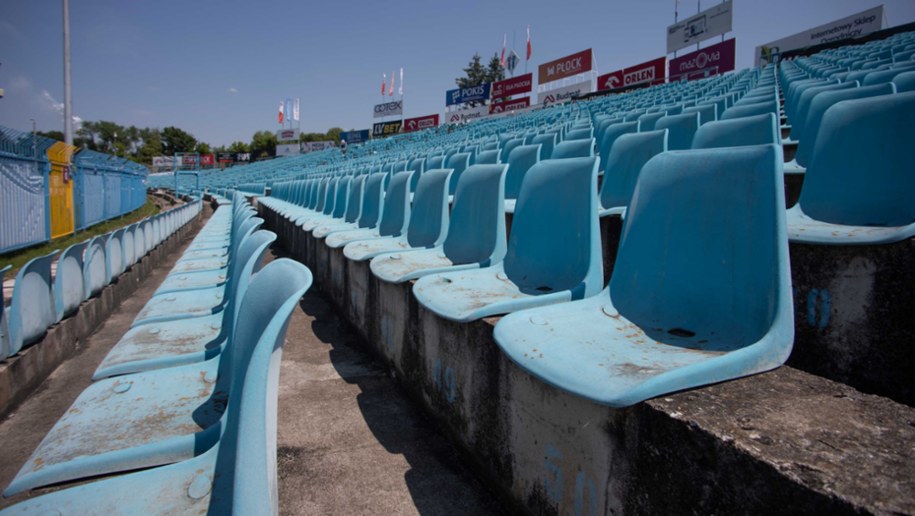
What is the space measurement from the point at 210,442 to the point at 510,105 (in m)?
33.1

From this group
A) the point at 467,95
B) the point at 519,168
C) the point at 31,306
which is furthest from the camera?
the point at 467,95

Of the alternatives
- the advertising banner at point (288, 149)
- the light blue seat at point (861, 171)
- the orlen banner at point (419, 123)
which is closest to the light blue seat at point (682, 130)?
the light blue seat at point (861, 171)

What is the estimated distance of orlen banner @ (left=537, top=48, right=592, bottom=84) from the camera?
103ft

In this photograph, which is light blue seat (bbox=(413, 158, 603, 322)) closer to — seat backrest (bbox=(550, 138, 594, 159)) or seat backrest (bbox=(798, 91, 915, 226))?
seat backrest (bbox=(798, 91, 915, 226))

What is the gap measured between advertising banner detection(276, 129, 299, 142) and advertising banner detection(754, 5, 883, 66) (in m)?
43.7

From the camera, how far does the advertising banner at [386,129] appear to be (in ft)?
127

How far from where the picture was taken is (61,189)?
8805 mm

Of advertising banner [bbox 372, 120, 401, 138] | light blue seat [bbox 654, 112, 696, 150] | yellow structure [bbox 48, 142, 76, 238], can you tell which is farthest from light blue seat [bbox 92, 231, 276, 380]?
advertising banner [bbox 372, 120, 401, 138]

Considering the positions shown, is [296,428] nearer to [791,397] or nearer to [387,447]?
[387,447]

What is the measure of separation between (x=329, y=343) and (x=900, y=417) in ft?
8.77

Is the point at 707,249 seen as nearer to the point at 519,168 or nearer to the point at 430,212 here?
the point at 430,212

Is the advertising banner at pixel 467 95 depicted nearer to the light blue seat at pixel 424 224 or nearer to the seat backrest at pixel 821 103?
the light blue seat at pixel 424 224

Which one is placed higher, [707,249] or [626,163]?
[626,163]

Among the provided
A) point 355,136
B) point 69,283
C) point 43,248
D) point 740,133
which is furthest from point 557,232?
point 355,136
